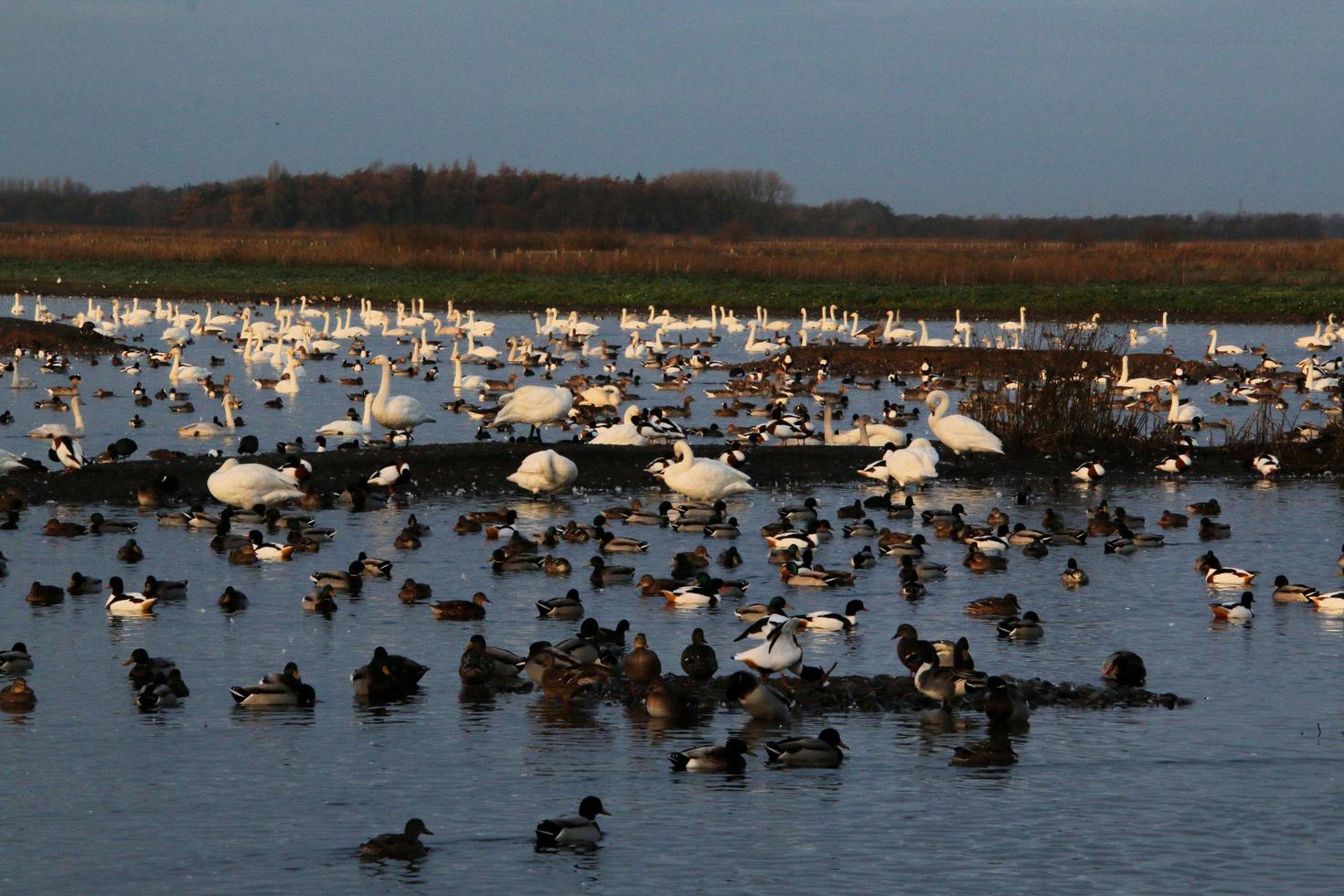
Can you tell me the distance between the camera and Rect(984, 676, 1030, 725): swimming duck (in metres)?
12.4

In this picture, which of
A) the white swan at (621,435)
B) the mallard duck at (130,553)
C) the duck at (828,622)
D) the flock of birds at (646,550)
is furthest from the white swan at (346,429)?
the duck at (828,622)

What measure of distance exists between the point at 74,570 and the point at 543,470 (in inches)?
260

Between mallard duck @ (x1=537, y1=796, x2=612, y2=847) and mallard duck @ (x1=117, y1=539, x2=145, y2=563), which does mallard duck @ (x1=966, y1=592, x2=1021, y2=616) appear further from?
mallard duck @ (x1=117, y1=539, x2=145, y2=563)

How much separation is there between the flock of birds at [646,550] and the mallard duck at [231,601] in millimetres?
19

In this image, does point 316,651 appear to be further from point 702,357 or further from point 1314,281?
point 1314,281

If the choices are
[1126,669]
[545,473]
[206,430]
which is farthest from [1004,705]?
[206,430]

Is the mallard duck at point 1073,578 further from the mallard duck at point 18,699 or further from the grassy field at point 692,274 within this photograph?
the grassy field at point 692,274

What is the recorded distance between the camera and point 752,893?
9336 mm

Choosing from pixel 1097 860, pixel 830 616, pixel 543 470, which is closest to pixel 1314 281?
pixel 543 470

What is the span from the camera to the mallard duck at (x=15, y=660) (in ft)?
44.4

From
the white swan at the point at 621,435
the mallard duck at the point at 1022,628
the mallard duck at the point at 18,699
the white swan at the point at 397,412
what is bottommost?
the mallard duck at the point at 18,699

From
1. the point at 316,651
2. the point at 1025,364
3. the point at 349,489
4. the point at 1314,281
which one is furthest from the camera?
the point at 1314,281

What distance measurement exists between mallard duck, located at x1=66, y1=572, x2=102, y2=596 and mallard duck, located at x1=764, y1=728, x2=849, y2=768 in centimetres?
805

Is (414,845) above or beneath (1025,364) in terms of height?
beneath
